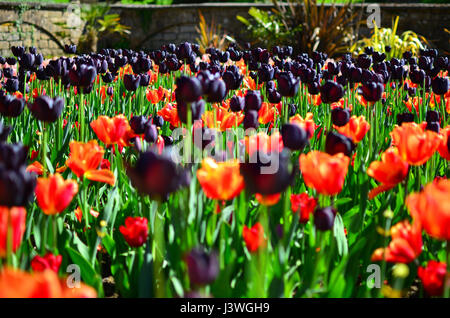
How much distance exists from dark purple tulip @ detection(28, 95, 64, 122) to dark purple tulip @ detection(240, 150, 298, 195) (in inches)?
27.7

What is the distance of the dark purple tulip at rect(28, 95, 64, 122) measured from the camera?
1510 mm

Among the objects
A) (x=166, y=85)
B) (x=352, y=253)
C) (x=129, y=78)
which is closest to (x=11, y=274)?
(x=352, y=253)

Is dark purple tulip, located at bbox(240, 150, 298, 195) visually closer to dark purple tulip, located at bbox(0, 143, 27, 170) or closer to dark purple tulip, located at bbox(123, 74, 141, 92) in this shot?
dark purple tulip, located at bbox(0, 143, 27, 170)

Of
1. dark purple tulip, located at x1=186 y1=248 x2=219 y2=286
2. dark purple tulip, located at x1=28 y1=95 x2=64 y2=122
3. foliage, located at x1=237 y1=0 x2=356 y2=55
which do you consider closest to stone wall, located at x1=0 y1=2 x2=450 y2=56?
foliage, located at x1=237 y1=0 x2=356 y2=55

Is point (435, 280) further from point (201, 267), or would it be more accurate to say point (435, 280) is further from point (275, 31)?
point (275, 31)

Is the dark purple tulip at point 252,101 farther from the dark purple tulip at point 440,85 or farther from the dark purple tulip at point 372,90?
the dark purple tulip at point 440,85

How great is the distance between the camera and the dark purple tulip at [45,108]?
59.4 inches

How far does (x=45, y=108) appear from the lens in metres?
1.52

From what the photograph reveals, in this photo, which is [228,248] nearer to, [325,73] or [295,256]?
[295,256]

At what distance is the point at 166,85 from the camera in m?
4.32

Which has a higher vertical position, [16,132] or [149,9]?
[149,9]

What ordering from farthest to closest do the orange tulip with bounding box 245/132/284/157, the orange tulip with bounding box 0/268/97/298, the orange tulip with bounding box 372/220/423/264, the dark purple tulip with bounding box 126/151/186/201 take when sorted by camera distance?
the orange tulip with bounding box 245/132/284/157, the orange tulip with bounding box 372/220/423/264, the dark purple tulip with bounding box 126/151/186/201, the orange tulip with bounding box 0/268/97/298

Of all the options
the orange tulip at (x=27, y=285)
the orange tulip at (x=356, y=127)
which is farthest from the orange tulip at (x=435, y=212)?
the orange tulip at (x=356, y=127)
